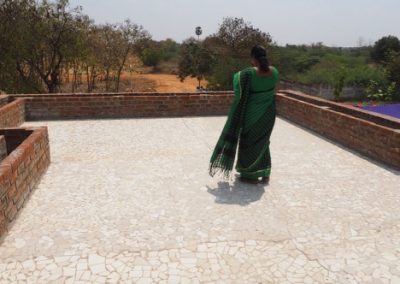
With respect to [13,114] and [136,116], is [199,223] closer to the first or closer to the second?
[13,114]

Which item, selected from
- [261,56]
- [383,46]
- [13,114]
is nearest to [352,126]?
[261,56]

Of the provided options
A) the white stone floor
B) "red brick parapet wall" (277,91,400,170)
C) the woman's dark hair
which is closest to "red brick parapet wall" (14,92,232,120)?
"red brick parapet wall" (277,91,400,170)

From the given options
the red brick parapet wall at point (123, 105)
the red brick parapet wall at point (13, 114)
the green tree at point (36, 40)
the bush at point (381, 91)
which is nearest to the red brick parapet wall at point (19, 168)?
the red brick parapet wall at point (13, 114)

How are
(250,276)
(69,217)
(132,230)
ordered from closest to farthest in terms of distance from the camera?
(250,276) → (132,230) → (69,217)

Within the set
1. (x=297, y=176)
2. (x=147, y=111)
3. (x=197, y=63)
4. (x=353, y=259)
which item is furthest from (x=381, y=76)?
(x=353, y=259)

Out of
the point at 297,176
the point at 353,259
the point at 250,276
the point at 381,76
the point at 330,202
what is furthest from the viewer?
the point at 381,76

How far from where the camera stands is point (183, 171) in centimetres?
512

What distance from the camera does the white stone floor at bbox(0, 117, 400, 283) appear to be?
2.86 m

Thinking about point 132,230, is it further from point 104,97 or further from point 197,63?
point 197,63

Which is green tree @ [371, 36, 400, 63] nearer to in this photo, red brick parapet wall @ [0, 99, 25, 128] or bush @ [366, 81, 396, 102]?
bush @ [366, 81, 396, 102]

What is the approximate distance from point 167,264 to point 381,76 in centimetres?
3006

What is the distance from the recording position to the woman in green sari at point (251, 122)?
168 inches

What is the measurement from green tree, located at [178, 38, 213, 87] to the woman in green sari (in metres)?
24.6

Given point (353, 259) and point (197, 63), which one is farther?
point (197, 63)
